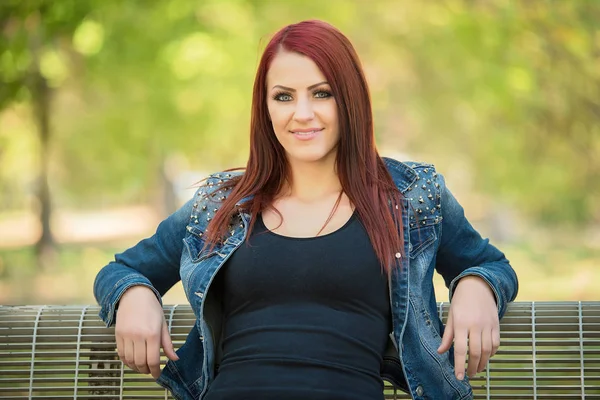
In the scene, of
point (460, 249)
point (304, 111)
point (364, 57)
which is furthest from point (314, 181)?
point (364, 57)

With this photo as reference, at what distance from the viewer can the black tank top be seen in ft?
8.26

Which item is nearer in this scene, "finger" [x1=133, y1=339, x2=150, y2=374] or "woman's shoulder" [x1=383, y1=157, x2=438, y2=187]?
"finger" [x1=133, y1=339, x2=150, y2=374]

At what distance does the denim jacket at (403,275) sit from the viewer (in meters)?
2.71

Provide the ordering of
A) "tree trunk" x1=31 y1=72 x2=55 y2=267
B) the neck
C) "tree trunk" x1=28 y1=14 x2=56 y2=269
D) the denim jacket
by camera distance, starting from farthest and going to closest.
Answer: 1. "tree trunk" x1=31 y1=72 x2=55 y2=267
2. "tree trunk" x1=28 y1=14 x2=56 y2=269
3. the neck
4. the denim jacket

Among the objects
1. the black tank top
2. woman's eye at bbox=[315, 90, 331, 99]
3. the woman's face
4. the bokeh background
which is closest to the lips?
the woman's face

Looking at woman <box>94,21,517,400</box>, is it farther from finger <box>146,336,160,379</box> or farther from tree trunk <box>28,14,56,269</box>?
tree trunk <box>28,14,56,269</box>

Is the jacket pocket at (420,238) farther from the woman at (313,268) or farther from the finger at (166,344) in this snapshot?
the finger at (166,344)

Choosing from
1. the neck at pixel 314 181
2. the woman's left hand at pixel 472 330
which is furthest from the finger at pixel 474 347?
the neck at pixel 314 181

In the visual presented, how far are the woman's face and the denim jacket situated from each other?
271 mm

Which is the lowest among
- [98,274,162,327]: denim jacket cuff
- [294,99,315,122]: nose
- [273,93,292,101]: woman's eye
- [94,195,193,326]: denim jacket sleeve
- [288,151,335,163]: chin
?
[98,274,162,327]: denim jacket cuff

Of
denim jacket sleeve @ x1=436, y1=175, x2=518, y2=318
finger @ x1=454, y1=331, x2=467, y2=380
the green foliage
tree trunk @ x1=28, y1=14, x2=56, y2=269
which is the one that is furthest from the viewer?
tree trunk @ x1=28, y1=14, x2=56, y2=269

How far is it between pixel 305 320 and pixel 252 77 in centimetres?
766

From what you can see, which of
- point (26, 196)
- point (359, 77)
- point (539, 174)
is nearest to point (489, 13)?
point (539, 174)

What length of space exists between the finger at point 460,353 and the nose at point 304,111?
2.66ft
